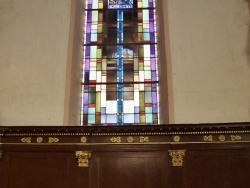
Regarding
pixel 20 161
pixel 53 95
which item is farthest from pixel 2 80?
pixel 20 161

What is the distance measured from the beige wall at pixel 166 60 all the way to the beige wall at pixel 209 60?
0.8 inches

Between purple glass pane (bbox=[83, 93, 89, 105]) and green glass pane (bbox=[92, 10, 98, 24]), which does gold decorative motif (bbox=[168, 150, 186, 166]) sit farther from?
green glass pane (bbox=[92, 10, 98, 24])

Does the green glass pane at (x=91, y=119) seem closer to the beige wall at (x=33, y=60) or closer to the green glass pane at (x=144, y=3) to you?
the beige wall at (x=33, y=60)

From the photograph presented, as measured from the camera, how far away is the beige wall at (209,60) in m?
8.53

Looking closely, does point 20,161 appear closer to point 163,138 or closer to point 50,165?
point 50,165

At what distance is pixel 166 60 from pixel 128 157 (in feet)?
7.67

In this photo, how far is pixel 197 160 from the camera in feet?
26.3

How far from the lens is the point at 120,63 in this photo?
Result: 9.95 meters

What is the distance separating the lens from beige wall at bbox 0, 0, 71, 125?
8.70 metres

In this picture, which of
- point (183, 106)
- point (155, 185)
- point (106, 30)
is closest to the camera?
point (155, 185)

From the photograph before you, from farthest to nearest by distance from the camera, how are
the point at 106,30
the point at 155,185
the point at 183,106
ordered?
the point at 106,30
the point at 183,106
the point at 155,185

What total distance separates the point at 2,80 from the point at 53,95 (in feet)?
3.97

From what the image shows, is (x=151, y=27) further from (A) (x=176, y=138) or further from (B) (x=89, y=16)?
(A) (x=176, y=138)

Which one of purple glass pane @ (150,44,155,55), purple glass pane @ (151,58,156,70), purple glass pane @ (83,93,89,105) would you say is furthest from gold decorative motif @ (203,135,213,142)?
purple glass pane @ (83,93,89,105)
